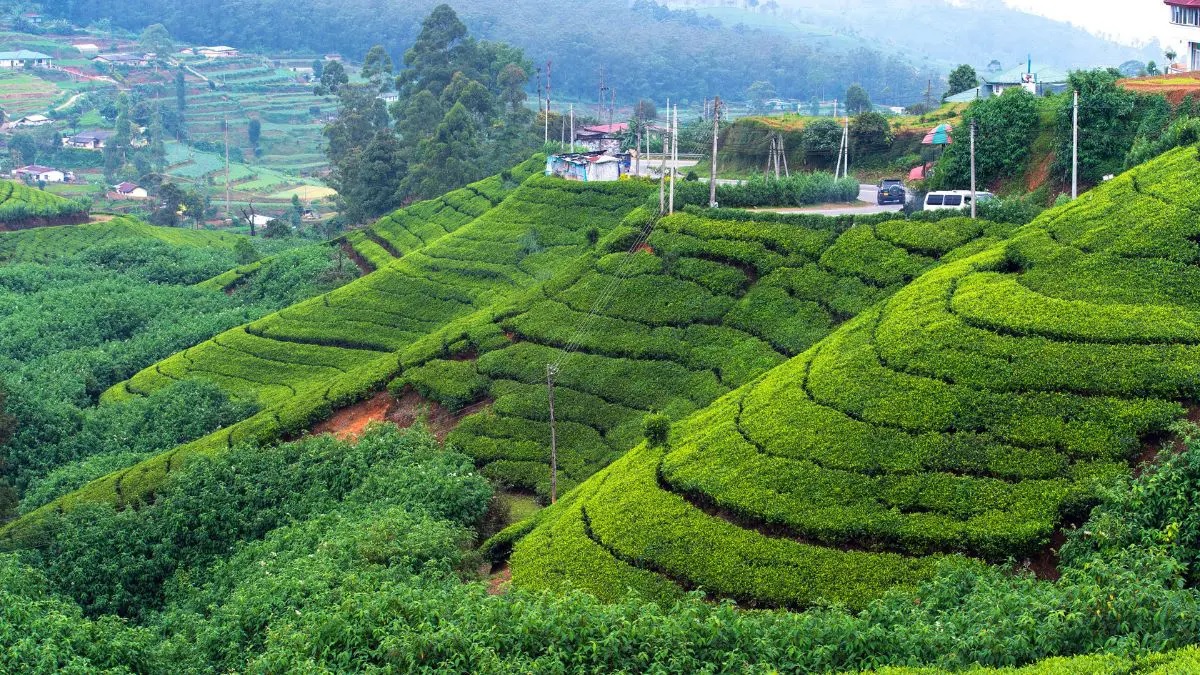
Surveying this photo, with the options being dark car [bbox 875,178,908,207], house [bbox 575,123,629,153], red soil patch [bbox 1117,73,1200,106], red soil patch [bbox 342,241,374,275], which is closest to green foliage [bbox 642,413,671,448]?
dark car [bbox 875,178,908,207]

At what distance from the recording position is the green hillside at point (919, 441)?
16.6 metres

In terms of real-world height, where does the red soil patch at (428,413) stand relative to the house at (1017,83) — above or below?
below

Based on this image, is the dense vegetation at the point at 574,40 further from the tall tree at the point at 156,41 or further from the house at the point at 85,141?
the house at the point at 85,141

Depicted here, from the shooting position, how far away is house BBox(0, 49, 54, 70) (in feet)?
382

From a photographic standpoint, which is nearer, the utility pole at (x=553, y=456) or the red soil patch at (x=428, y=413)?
the utility pole at (x=553, y=456)

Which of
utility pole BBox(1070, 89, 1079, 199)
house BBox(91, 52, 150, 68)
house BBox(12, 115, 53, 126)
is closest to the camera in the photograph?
utility pole BBox(1070, 89, 1079, 199)

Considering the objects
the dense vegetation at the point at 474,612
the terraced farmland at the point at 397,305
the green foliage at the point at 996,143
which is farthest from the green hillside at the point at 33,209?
the green foliage at the point at 996,143

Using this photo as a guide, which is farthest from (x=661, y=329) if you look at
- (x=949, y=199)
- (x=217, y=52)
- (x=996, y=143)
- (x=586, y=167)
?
(x=217, y=52)

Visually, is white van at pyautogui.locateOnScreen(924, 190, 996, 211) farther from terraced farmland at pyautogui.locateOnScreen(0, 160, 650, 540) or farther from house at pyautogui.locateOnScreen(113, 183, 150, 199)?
house at pyautogui.locateOnScreen(113, 183, 150, 199)

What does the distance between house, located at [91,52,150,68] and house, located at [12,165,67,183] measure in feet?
116

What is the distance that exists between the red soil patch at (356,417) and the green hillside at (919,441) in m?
7.74

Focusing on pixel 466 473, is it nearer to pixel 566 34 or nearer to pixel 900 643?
pixel 900 643

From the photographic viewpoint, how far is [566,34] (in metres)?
138

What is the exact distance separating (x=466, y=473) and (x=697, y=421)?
4507 mm
